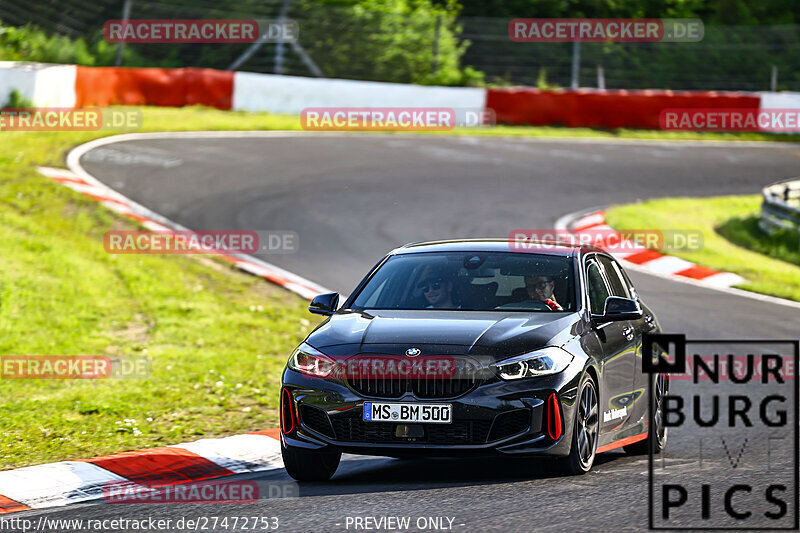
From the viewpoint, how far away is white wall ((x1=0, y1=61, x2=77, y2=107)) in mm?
24062

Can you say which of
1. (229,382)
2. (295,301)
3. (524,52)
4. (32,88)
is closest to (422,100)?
(524,52)

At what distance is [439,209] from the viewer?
762 inches

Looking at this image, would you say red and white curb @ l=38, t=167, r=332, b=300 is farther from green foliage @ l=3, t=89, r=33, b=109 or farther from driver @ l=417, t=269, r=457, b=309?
driver @ l=417, t=269, r=457, b=309

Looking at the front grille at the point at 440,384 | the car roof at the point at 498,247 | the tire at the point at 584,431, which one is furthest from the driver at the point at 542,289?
the front grille at the point at 440,384

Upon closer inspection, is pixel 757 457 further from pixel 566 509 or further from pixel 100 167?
pixel 100 167

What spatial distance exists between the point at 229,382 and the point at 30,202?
7.46m

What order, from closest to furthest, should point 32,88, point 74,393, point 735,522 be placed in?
point 735,522, point 74,393, point 32,88

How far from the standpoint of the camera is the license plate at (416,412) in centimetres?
673

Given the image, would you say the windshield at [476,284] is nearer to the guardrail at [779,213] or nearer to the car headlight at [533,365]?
the car headlight at [533,365]

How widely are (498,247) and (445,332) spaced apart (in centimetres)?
146

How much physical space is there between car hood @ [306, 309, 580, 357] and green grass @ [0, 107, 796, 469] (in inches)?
85.9

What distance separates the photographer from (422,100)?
31953mm

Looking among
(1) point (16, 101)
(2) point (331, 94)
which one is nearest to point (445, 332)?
(1) point (16, 101)

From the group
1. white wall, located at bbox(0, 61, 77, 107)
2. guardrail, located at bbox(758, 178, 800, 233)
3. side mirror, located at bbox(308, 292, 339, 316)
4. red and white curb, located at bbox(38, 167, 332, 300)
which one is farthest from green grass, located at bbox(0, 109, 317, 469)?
guardrail, located at bbox(758, 178, 800, 233)
